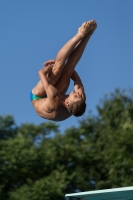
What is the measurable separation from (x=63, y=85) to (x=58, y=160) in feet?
60.2

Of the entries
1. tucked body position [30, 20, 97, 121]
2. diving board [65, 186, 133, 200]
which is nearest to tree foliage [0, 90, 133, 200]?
diving board [65, 186, 133, 200]

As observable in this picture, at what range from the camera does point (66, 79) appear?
9094mm

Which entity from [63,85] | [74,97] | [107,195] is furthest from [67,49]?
[107,195]

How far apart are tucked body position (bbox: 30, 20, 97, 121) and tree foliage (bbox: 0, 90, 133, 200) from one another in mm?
16316

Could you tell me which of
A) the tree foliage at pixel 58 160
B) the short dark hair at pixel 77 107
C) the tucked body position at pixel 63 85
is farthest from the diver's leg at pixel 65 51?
the tree foliage at pixel 58 160

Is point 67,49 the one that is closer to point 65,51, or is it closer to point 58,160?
point 65,51

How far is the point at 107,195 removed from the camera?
15086mm

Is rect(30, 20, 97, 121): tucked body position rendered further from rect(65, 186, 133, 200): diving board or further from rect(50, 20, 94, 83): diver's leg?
rect(65, 186, 133, 200): diving board

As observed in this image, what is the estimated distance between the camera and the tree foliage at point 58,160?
84.6 ft

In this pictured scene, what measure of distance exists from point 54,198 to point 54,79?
16993mm

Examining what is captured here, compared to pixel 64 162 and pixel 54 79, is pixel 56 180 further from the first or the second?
pixel 54 79

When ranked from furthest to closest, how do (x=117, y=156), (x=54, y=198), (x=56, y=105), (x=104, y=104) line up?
(x=104, y=104) < (x=117, y=156) < (x=54, y=198) < (x=56, y=105)

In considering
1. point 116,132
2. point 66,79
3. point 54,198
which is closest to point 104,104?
point 116,132

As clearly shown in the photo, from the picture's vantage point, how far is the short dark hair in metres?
8.25
